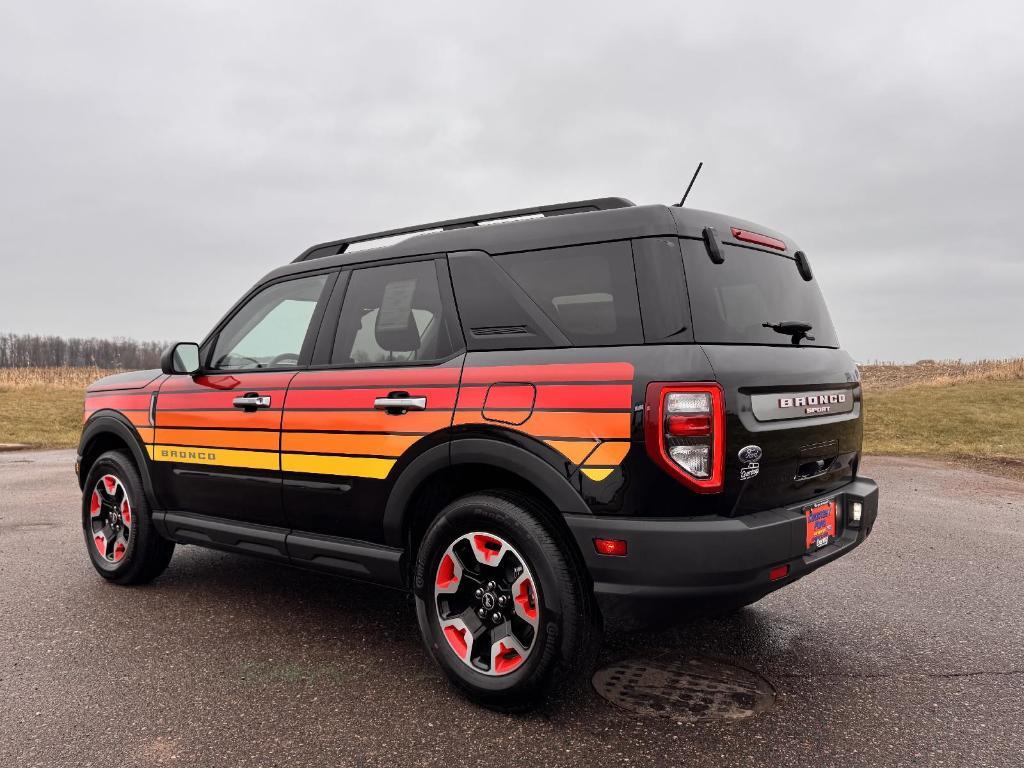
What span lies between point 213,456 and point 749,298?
9.32 feet

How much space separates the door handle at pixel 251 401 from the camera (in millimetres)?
3812

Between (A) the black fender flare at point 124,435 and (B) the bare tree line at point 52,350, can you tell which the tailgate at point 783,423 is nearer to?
(A) the black fender flare at point 124,435

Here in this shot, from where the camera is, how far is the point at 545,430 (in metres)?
2.80

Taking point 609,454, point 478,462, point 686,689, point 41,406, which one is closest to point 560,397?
point 609,454

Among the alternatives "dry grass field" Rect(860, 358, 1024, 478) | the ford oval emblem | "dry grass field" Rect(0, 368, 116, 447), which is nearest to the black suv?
the ford oval emblem

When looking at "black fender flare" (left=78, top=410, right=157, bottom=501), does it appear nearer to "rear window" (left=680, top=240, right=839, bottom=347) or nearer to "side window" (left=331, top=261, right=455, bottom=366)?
"side window" (left=331, top=261, right=455, bottom=366)

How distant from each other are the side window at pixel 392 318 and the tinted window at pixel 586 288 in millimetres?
434

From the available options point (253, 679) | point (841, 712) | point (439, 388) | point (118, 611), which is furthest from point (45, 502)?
point (841, 712)

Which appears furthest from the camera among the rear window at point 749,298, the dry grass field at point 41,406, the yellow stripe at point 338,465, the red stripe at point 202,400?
the dry grass field at point 41,406

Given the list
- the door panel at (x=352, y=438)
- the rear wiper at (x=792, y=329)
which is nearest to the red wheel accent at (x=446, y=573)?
the door panel at (x=352, y=438)

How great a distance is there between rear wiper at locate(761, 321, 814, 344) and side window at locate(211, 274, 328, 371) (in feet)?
7.20

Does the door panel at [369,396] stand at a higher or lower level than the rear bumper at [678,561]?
higher

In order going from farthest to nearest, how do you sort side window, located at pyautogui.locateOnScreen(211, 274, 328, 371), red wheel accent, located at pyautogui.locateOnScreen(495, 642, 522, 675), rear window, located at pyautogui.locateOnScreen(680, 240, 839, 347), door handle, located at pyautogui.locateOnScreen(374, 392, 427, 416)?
side window, located at pyautogui.locateOnScreen(211, 274, 328, 371)
door handle, located at pyautogui.locateOnScreen(374, 392, 427, 416)
red wheel accent, located at pyautogui.locateOnScreen(495, 642, 522, 675)
rear window, located at pyautogui.locateOnScreen(680, 240, 839, 347)

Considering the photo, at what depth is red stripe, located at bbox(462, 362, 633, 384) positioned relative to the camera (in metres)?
2.69
